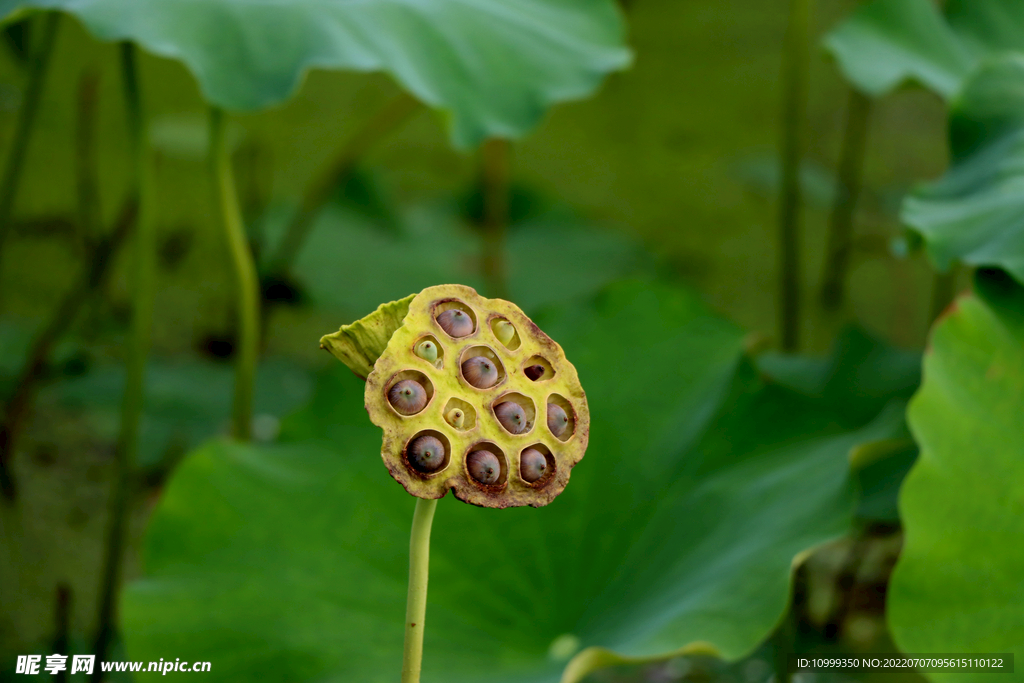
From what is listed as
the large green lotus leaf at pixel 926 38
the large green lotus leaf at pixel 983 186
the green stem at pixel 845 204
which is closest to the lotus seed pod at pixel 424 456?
the large green lotus leaf at pixel 983 186

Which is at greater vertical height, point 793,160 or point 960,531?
point 960,531

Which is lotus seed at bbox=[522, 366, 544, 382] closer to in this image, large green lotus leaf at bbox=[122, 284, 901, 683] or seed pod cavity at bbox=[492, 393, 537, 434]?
seed pod cavity at bbox=[492, 393, 537, 434]

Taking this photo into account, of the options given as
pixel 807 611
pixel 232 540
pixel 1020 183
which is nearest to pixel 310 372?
pixel 232 540

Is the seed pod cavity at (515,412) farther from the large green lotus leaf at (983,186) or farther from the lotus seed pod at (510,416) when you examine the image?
the large green lotus leaf at (983,186)

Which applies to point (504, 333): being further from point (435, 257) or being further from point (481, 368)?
point (435, 257)

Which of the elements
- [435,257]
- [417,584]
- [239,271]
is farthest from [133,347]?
[435,257]

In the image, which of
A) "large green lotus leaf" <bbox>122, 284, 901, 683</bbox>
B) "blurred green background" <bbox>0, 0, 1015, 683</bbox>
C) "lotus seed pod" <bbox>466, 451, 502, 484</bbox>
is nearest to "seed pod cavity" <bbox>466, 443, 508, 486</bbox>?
"lotus seed pod" <bbox>466, 451, 502, 484</bbox>

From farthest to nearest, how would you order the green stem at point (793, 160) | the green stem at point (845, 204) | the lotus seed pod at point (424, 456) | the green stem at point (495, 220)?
the green stem at point (845, 204)
the green stem at point (495, 220)
the green stem at point (793, 160)
the lotus seed pod at point (424, 456)

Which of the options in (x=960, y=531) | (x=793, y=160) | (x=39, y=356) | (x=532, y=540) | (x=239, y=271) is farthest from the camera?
(x=793, y=160)

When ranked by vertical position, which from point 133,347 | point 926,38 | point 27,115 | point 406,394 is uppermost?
point 406,394
